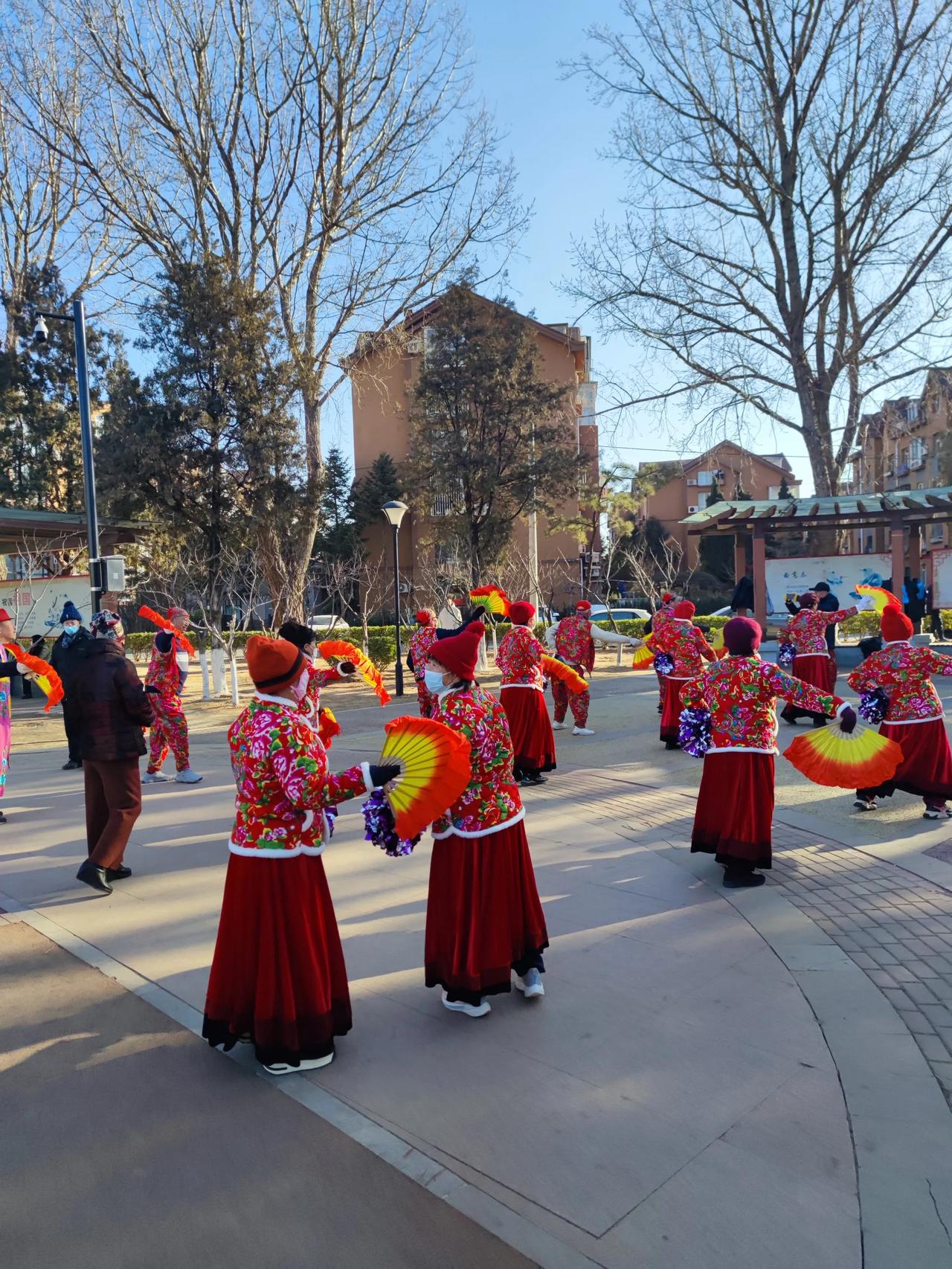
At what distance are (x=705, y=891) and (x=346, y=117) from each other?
65.3 feet

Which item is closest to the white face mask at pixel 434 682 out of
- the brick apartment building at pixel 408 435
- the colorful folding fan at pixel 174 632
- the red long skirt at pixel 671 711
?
the colorful folding fan at pixel 174 632

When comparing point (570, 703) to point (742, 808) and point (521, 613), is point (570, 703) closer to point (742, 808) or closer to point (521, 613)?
point (521, 613)

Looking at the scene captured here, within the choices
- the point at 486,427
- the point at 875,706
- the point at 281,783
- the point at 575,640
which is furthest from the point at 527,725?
the point at 486,427

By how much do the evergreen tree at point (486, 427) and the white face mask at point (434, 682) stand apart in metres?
18.7

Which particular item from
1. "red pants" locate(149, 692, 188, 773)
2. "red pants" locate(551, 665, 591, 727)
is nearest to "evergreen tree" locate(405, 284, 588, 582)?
"red pants" locate(551, 665, 591, 727)

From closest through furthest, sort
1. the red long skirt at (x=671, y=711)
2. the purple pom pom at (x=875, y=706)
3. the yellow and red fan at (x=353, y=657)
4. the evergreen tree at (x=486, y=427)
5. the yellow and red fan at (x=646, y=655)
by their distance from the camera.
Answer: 1. the yellow and red fan at (x=353, y=657)
2. the purple pom pom at (x=875, y=706)
3. the yellow and red fan at (x=646, y=655)
4. the red long skirt at (x=671, y=711)
5. the evergreen tree at (x=486, y=427)

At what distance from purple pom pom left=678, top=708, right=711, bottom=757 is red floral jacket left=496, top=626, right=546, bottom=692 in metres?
2.53

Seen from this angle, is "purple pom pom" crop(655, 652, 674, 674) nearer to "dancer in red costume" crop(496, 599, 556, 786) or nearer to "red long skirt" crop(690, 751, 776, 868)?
"dancer in red costume" crop(496, 599, 556, 786)

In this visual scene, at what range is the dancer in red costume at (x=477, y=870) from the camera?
12.7 ft

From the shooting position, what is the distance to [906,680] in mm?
6836

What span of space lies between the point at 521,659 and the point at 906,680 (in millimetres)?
3429

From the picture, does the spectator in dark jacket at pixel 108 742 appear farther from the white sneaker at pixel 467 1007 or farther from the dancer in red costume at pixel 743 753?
the dancer in red costume at pixel 743 753

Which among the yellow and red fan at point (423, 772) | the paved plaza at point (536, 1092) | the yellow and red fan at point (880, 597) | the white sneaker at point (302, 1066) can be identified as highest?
the yellow and red fan at point (880, 597)

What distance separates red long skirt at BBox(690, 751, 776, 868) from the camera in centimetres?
559
